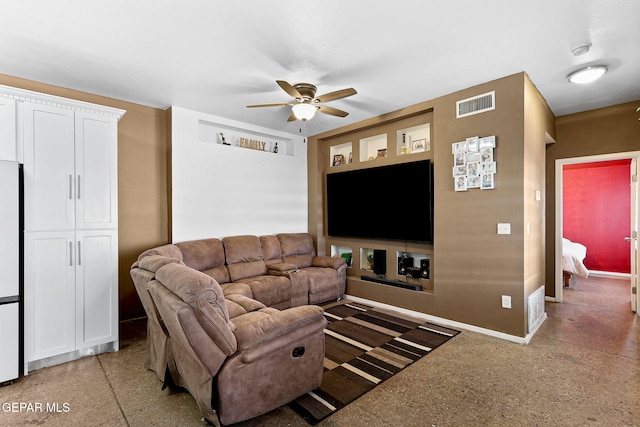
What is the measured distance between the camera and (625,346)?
3.03 meters

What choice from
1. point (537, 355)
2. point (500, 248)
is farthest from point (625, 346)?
point (500, 248)

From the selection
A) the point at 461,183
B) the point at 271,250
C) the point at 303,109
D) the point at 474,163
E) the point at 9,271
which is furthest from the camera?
the point at 271,250

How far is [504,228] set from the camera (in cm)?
325

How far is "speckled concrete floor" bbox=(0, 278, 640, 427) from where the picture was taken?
6.53ft

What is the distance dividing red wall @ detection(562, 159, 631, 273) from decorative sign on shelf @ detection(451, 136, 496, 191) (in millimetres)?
4615

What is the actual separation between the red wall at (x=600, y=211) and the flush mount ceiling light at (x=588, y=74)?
13.9 feet

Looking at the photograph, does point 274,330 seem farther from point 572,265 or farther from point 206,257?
point 572,265

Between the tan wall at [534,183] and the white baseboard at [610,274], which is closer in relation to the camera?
the tan wall at [534,183]

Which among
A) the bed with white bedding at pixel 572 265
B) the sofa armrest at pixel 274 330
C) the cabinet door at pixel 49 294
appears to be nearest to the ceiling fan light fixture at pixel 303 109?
the sofa armrest at pixel 274 330

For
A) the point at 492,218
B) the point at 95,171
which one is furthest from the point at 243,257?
the point at 492,218

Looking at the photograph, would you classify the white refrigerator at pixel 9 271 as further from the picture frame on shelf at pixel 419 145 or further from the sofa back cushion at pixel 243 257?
the picture frame on shelf at pixel 419 145

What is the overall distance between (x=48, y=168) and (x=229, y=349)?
2.52 metres

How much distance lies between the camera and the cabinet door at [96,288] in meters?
2.91

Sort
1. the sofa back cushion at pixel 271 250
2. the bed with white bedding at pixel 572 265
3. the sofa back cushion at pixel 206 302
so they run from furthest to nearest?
the bed with white bedding at pixel 572 265 → the sofa back cushion at pixel 271 250 → the sofa back cushion at pixel 206 302
